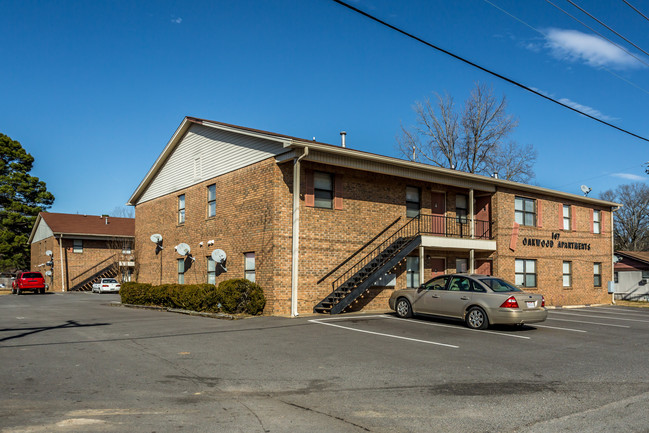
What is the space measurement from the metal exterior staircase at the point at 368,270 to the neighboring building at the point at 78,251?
2889 centimetres

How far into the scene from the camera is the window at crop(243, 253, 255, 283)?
18.9 metres

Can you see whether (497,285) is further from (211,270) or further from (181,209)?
(181,209)

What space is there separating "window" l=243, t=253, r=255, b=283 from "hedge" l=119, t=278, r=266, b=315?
46.8 inches

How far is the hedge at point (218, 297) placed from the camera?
17188 mm

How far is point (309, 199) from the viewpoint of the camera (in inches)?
722

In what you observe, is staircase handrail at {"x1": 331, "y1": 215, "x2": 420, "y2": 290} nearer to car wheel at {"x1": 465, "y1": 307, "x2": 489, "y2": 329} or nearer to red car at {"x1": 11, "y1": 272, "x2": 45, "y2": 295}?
car wheel at {"x1": 465, "y1": 307, "x2": 489, "y2": 329}

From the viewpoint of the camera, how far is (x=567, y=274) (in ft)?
89.5

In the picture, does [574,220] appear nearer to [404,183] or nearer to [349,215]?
[404,183]

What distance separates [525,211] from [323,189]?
1144 cm

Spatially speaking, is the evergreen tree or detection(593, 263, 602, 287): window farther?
the evergreen tree

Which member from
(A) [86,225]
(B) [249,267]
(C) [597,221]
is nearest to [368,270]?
(B) [249,267]

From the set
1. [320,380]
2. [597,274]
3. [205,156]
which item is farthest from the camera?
[597,274]

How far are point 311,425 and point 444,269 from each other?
17.4 meters

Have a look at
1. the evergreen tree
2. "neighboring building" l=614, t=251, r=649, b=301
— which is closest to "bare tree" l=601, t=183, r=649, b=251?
"neighboring building" l=614, t=251, r=649, b=301
